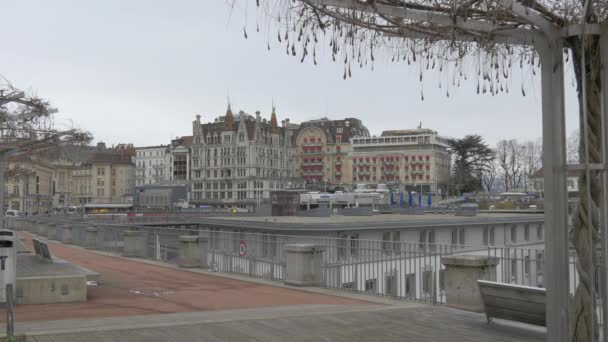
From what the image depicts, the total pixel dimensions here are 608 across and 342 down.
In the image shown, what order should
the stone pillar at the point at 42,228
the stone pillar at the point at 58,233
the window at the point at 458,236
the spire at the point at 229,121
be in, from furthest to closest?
the spire at the point at 229,121 → the window at the point at 458,236 → the stone pillar at the point at 42,228 → the stone pillar at the point at 58,233

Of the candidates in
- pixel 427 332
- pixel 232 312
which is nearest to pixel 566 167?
pixel 427 332

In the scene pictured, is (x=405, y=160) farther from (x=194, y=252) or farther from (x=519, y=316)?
(x=519, y=316)

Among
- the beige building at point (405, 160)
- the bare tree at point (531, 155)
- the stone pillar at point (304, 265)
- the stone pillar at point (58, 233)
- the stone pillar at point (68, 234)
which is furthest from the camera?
the beige building at point (405, 160)

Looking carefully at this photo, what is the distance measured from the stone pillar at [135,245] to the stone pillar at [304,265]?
1019 cm

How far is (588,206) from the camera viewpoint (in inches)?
229

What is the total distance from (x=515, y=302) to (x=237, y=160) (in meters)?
130

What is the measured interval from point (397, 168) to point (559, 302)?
146361 mm

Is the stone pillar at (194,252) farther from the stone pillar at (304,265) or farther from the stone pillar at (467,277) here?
the stone pillar at (467,277)

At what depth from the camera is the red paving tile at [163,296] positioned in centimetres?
1114

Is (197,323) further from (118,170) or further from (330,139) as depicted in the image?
(118,170)

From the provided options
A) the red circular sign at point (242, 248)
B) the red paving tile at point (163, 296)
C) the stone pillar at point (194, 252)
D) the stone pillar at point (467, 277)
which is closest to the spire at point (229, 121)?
the stone pillar at point (194, 252)

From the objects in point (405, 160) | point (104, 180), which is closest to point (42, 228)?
point (405, 160)

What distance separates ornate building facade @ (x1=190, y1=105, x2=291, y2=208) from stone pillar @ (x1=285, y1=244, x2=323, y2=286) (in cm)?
11352

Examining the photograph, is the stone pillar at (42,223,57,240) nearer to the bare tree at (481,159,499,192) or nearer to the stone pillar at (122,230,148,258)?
the stone pillar at (122,230,148,258)
